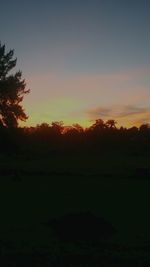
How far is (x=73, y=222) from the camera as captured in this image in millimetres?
15805

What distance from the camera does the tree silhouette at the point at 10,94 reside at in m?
53.3

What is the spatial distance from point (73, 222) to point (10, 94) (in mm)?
39044

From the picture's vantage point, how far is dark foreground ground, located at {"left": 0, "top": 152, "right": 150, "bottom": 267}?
12.3m

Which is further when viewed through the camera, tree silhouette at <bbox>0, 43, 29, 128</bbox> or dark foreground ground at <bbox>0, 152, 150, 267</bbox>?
tree silhouette at <bbox>0, 43, 29, 128</bbox>

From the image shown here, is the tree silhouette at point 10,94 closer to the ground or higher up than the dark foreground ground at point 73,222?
higher up

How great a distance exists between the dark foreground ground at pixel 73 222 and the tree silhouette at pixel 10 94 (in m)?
20.7

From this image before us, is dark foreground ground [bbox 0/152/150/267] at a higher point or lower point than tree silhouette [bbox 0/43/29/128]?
lower

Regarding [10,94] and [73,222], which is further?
[10,94]

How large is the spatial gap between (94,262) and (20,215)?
6.84 m

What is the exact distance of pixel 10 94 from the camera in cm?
5350

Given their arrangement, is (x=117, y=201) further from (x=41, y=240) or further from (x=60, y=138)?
(x=60, y=138)

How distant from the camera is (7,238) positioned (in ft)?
46.5

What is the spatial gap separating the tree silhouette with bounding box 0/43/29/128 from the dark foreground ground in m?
20.7

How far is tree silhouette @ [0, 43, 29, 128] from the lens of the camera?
53.3m
